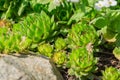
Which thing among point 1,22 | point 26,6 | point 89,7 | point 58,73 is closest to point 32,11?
point 26,6

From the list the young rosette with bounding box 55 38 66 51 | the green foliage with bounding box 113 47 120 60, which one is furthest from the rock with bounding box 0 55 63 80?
the green foliage with bounding box 113 47 120 60

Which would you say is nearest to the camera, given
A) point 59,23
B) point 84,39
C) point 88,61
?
point 88,61

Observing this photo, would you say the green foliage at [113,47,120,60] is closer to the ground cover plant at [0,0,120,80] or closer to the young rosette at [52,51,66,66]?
the ground cover plant at [0,0,120,80]

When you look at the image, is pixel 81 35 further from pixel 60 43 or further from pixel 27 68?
pixel 27 68

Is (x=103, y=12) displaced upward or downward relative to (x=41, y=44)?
upward

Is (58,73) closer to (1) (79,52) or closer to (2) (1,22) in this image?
(1) (79,52)

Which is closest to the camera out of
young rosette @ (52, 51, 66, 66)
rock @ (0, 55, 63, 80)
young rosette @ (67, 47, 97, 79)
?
rock @ (0, 55, 63, 80)

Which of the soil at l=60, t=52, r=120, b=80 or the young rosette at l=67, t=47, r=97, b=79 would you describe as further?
the soil at l=60, t=52, r=120, b=80
